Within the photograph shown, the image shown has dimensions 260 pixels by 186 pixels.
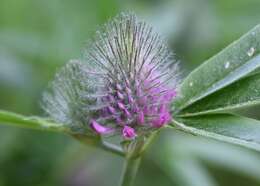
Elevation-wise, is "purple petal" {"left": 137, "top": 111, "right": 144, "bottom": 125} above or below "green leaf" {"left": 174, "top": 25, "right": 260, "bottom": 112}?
below

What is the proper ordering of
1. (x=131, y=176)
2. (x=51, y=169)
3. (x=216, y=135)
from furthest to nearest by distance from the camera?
(x=51, y=169) < (x=131, y=176) < (x=216, y=135)

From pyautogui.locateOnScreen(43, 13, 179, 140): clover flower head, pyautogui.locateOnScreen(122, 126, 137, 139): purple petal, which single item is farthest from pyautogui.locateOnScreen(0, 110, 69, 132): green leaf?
pyautogui.locateOnScreen(122, 126, 137, 139): purple petal

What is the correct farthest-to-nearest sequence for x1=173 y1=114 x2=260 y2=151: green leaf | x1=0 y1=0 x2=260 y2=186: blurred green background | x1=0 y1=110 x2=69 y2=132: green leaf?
x1=0 y1=0 x2=260 y2=186: blurred green background → x1=0 y1=110 x2=69 y2=132: green leaf → x1=173 y1=114 x2=260 y2=151: green leaf

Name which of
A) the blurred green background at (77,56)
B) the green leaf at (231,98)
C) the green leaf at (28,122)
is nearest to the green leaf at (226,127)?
the green leaf at (231,98)

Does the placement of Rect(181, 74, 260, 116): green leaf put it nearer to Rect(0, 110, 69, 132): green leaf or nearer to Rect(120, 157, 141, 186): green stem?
Rect(120, 157, 141, 186): green stem

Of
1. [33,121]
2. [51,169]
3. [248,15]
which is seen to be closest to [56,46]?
[51,169]

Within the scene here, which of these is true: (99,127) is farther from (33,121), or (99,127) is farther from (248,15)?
(248,15)

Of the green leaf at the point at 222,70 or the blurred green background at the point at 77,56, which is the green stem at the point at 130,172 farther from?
the blurred green background at the point at 77,56
